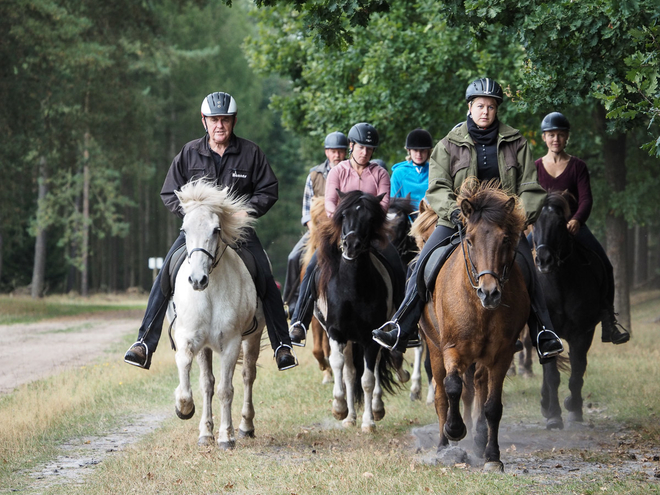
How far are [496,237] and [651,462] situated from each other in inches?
102

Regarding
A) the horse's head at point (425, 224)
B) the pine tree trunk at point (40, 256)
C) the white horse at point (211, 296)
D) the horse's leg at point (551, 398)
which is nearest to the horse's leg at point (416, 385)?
the horse's leg at point (551, 398)

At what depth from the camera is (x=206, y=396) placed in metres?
8.30

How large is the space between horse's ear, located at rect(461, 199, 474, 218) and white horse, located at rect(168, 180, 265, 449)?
2.25 meters

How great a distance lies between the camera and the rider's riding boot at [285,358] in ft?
27.6

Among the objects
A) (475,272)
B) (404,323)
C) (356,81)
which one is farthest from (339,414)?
(356,81)

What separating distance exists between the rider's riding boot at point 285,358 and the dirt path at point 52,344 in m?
5.20

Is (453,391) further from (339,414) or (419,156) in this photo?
(419,156)

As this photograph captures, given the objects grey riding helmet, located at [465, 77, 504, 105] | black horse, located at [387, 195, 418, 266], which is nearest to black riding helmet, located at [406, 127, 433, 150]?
black horse, located at [387, 195, 418, 266]

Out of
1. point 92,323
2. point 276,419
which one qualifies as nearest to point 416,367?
point 276,419

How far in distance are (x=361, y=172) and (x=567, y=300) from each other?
8.95ft

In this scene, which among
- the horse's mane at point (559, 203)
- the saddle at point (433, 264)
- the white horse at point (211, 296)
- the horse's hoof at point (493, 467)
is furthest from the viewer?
the horse's mane at point (559, 203)

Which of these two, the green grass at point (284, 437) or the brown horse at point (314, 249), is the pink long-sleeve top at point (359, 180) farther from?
the green grass at point (284, 437)

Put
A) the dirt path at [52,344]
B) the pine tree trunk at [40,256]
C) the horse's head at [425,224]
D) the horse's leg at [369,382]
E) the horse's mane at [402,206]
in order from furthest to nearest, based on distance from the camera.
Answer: the pine tree trunk at [40,256]
the dirt path at [52,344]
the horse's mane at [402,206]
the horse's leg at [369,382]
the horse's head at [425,224]

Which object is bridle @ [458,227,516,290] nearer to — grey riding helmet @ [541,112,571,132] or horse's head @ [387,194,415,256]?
horse's head @ [387,194,415,256]
